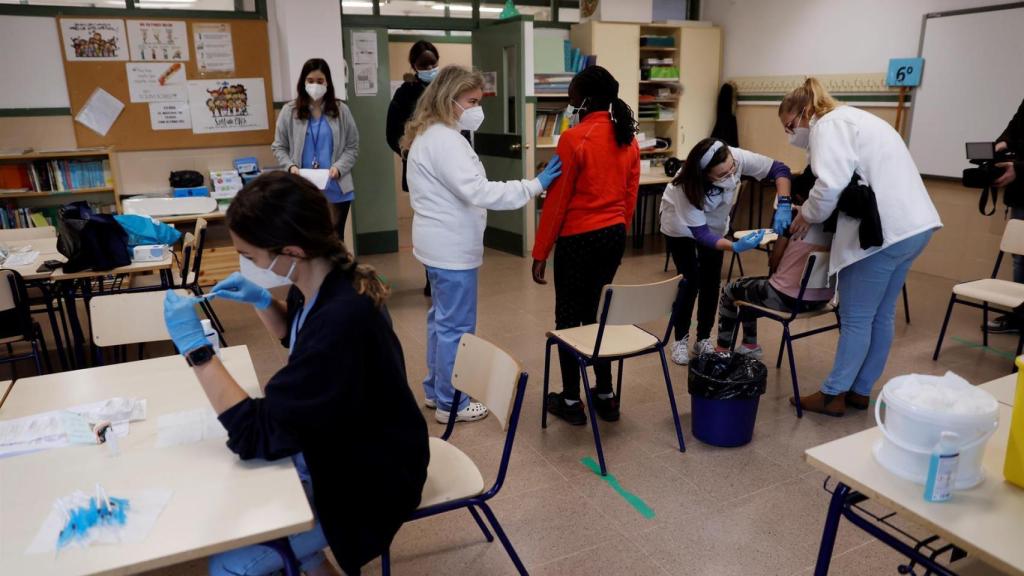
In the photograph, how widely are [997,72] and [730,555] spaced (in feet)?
14.6

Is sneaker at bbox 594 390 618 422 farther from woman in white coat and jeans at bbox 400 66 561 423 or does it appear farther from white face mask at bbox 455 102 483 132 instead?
white face mask at bbox 455 102 483 132

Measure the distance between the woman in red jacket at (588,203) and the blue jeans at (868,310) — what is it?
100 centimetres

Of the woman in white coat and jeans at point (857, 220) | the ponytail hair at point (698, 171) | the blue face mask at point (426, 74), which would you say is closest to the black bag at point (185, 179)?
the blue face mask at point (426, 74)

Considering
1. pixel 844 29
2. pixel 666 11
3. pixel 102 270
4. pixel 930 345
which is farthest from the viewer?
pixel 666 11

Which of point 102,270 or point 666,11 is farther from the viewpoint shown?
point 666,11

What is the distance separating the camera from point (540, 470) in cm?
274

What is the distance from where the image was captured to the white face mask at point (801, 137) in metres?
3.13

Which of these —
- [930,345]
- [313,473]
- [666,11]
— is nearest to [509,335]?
→ [930,345]

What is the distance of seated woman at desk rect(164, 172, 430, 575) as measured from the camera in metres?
1.43

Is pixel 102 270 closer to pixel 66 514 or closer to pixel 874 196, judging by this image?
pixel 66 514

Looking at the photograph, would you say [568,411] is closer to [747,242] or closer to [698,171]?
[747,242]

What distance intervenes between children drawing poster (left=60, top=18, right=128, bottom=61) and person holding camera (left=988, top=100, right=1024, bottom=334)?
5.96m

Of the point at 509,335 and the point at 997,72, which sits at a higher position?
the point at 997,72

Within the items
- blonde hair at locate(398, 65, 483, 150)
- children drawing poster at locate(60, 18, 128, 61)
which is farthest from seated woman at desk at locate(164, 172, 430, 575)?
children drawing poster at locate(60, 18, 128, 61)
